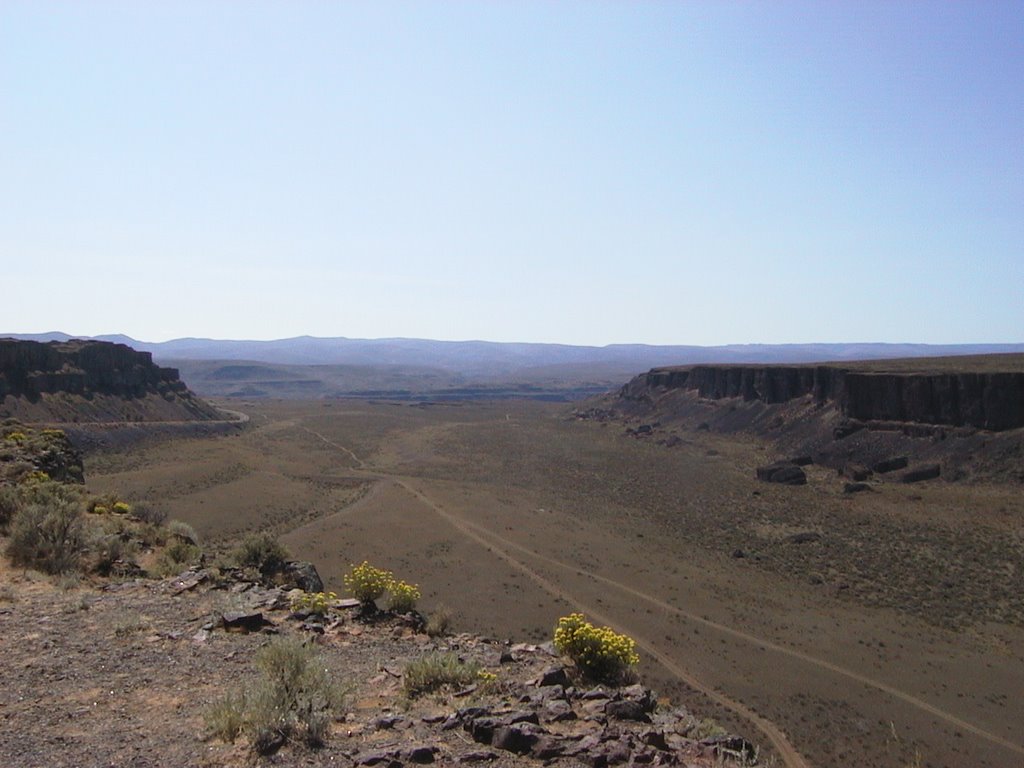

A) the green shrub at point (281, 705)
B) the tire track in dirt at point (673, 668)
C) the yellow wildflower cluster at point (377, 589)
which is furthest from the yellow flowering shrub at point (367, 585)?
the tire track in dirt at point (673, 668)

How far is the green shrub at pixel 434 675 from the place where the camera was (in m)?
8.20

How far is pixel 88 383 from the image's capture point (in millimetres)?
65125

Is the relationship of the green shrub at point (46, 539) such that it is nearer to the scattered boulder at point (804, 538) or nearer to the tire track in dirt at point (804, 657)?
the tire track in dirt at point (804, 657)

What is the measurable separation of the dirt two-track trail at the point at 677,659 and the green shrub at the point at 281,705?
34.8 feet

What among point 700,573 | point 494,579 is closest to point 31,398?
point 494,579

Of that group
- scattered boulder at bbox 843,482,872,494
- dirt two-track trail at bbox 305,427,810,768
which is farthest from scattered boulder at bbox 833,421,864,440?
dirt two-track trail at bbox 305,427,810,768

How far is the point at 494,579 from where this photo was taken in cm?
2617

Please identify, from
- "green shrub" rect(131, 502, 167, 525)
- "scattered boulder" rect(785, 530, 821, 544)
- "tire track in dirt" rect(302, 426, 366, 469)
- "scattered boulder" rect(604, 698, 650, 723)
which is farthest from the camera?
"tire track in dirt" rect(302, 426, 366, 469)

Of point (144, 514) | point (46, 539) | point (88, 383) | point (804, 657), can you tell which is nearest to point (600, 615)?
point (804, 657)

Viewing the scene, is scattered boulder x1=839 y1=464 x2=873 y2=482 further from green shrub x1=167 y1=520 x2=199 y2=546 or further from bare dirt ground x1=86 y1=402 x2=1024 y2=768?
green shrub x1=167 y1=520 x2=199 y2=546

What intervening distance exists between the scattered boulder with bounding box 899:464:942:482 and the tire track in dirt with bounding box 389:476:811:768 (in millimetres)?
28055

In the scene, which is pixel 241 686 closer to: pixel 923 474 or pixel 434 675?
pixel 434 675

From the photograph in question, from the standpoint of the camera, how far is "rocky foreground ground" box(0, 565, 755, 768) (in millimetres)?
6289

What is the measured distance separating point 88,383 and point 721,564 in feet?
194
